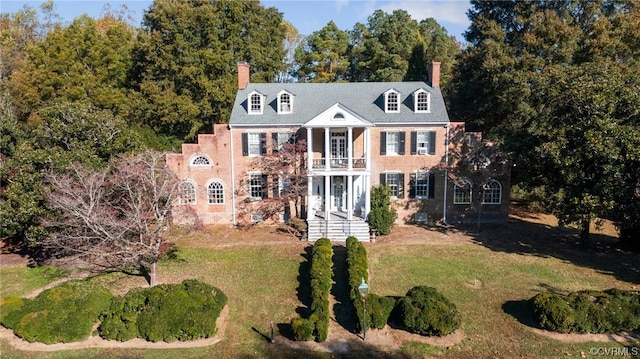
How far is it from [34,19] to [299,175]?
45338 millimetres

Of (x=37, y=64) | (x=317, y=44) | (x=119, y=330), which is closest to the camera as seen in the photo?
(x=119, y=330)

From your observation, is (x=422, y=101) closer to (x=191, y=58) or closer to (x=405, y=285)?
(x=405, y=285)

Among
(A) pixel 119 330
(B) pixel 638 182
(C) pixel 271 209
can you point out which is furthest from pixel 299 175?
(B) pixel 638 182

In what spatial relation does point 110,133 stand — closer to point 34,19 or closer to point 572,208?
point 572,208

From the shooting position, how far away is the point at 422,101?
27297 mm

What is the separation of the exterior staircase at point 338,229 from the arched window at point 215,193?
21.0 feet

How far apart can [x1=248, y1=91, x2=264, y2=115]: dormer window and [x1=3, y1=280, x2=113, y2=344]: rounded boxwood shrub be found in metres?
14.7

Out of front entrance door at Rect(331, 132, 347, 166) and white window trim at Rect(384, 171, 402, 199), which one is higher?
front entrance door at Rect(331, 132, 347, 166)

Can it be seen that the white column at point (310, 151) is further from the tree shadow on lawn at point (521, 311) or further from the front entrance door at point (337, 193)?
the tree shadow on lawn at point (521, 311)

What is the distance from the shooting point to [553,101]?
21797 mm

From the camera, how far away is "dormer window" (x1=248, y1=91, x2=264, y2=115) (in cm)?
2711

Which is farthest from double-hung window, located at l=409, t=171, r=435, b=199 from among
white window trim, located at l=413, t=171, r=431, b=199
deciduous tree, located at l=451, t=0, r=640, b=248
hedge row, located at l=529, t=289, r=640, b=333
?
hedge row, located at l=529, t=289, r=640, b=333

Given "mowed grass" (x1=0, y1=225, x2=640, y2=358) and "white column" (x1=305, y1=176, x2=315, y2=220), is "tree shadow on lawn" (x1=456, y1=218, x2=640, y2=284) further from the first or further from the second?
"white column" (x1=305, y1=176, x2=315, y2=220)

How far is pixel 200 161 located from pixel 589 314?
22.7 metres
